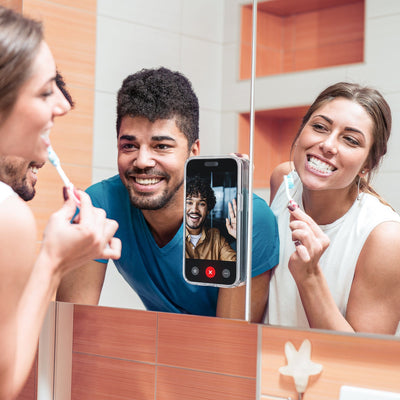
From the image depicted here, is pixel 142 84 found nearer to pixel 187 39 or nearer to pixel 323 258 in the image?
pixel 187 39

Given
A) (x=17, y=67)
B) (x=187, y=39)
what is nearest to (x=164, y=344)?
(x=187, y=39)

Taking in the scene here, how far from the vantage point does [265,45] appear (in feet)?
3.08

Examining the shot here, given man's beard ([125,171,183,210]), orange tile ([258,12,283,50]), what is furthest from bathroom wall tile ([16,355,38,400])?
orange tile ([258,12,283,50])

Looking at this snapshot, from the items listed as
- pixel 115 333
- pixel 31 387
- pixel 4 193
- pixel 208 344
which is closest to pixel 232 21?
pixel 4 193

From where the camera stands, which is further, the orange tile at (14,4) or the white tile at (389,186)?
the orange tile at (14,4)

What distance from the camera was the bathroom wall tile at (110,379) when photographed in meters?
1.28

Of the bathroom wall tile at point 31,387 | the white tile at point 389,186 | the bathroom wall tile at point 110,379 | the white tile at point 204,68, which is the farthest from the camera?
the bathroom wall tile at point 31,387

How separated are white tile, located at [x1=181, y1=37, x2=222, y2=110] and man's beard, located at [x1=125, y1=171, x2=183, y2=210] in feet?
0.46

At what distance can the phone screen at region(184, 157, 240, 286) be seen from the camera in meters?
0.96

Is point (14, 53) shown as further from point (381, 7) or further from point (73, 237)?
point (381, 7)

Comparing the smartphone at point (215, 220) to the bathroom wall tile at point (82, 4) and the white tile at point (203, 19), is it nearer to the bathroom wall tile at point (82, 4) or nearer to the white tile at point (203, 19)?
the white tile at point (203, 19)

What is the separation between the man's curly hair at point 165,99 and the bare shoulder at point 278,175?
0.50 ft

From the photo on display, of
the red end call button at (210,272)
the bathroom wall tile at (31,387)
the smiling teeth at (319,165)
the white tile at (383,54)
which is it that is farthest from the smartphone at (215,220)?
the bathroom wall tile at (31,387)

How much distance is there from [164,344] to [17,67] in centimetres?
69
